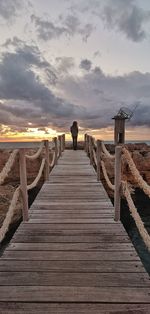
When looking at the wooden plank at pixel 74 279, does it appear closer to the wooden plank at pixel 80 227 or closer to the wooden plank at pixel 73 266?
the wooden plank at pixel 73 266

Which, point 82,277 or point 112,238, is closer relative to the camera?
point 82,277

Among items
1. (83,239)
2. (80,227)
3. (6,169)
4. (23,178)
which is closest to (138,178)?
(83,239)

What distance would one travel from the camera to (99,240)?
176 inches

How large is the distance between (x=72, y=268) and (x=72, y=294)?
551 mm

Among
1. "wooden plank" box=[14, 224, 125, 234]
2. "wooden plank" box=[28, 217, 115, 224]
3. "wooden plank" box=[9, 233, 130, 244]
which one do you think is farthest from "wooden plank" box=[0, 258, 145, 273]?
"wooden plank" box=[28, 217, 115, 224]

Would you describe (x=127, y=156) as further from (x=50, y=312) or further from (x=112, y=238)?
(x=50, y=312)

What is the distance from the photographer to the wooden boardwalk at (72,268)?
287 centimetres

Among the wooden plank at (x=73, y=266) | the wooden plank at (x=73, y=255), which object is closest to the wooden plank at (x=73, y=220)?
the wooden plank at (x=73, y=255)

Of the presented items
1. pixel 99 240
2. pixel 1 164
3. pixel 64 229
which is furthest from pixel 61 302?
pixel 1 164

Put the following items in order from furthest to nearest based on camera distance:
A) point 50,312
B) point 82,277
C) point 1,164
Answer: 1. point 1,164
2. point 82,277
3. point 50,312

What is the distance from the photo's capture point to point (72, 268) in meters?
3.56

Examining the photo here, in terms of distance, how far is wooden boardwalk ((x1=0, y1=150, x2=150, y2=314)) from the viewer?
2.87 meters

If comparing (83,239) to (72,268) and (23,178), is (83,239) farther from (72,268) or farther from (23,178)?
(23,178)

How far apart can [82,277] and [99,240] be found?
3.85 feet
